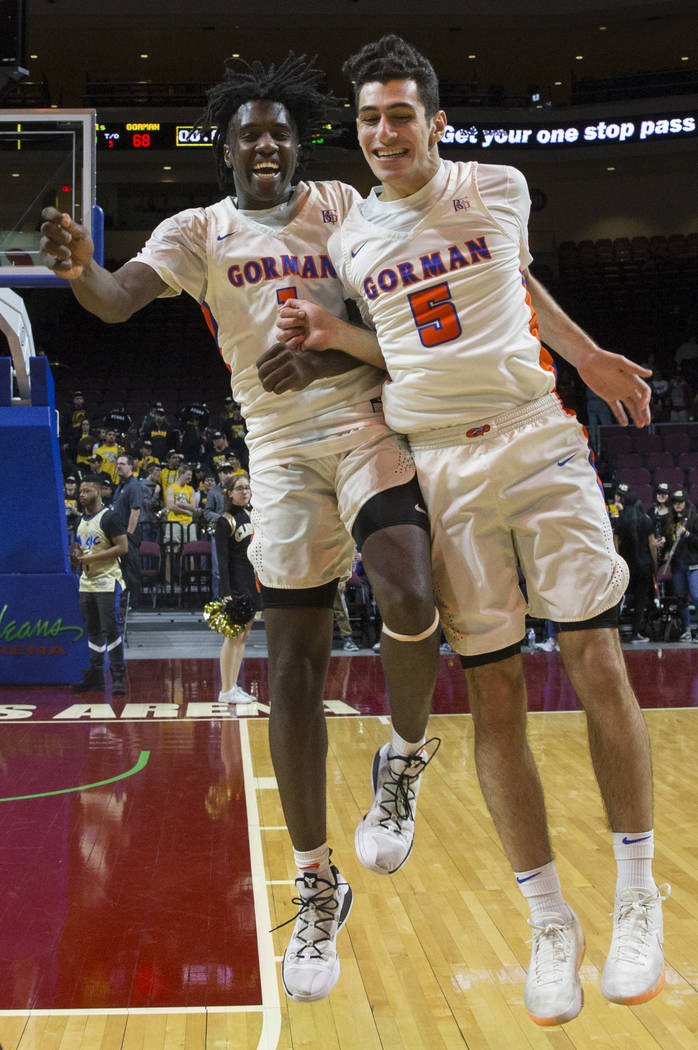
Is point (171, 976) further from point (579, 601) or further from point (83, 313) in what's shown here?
point (83, 313)

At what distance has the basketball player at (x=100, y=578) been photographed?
9914mm

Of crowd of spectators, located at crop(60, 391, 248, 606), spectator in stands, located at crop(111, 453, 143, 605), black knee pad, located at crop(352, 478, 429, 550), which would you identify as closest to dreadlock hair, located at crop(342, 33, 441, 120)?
black knee pad, located at crop(352, 478, 429, 550)

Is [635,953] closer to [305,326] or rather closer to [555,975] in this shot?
[555,975]

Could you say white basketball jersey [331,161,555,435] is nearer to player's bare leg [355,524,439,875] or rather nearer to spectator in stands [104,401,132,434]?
player's bare leg [355,524,439,875]

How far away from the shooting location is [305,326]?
9.35ft

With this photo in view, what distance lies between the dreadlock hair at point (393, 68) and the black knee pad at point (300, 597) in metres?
1.29

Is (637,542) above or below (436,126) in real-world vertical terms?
below

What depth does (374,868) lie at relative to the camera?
9.80 ft

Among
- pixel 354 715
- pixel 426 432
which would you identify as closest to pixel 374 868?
pixel 426 432

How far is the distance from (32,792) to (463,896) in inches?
127

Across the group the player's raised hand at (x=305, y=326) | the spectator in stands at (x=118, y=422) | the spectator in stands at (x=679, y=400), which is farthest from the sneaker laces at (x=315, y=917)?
the spectator in stands at (x=679, y=400)

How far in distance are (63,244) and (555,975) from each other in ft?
6.99

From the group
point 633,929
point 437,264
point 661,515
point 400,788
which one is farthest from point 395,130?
point 661,515

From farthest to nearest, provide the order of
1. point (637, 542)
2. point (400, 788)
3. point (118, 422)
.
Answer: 1. point (118, 422)
2. point (637, 542)
3. point (400, 788)
